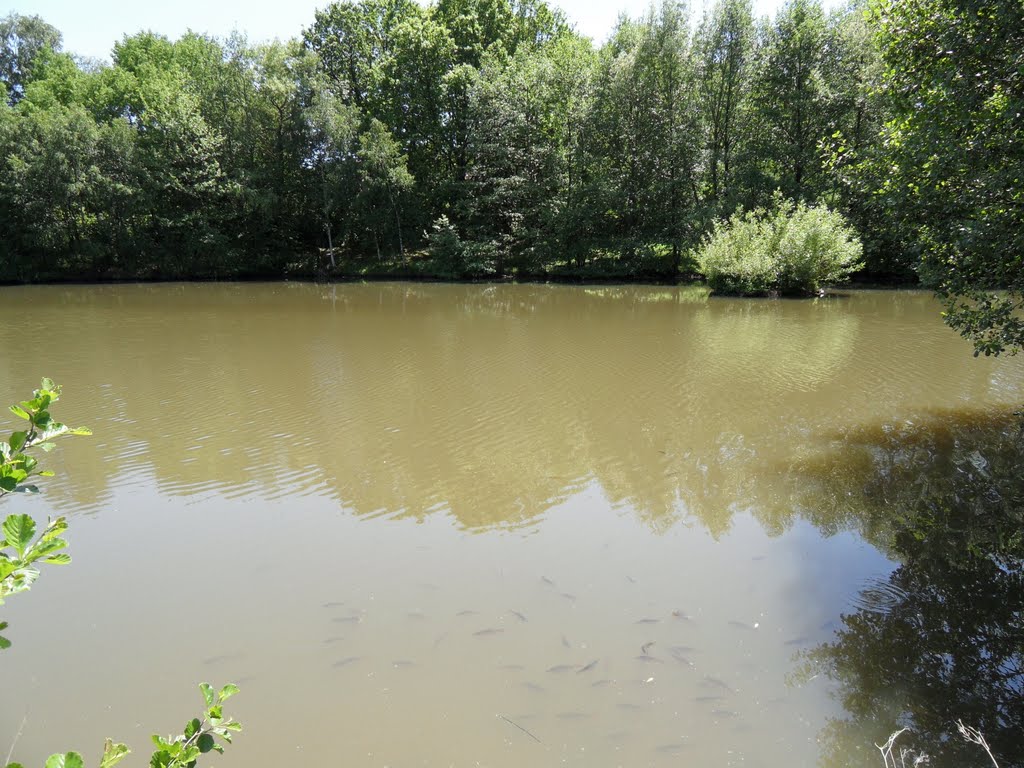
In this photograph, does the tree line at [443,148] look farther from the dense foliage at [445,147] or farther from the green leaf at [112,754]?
the green leaf at [112,754]

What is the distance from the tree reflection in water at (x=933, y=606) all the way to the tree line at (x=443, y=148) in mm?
23517

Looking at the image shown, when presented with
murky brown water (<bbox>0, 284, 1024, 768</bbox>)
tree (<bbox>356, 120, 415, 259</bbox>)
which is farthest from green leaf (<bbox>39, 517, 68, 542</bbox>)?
tree (<bbox>356, 120, 415, 259</bbox>)

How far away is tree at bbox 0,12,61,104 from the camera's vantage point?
46.5 metres

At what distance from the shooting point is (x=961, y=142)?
6559 millimetres

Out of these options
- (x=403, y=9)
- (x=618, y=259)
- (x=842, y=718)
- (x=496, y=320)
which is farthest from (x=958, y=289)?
(x=403, y=9)

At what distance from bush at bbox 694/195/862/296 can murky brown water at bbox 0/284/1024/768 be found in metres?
10.7

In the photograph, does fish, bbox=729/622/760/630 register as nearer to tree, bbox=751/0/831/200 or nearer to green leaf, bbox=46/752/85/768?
green leaf, bbox=46/752/85/768

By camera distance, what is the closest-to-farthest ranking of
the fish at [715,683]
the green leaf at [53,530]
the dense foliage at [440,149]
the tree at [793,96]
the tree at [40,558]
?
the tree at [40,558] → the green leaf at [53,530] → the fish at [715,683] → the tree at [793,96] → the dense foliage at [440,149]

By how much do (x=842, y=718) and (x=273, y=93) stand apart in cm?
3779

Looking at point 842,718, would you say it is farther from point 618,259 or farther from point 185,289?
point 185,289

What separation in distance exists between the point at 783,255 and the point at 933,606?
21.1 metres

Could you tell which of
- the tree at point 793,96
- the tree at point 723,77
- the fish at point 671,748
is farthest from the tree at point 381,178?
the fish at point 671,748

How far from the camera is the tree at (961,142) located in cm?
623

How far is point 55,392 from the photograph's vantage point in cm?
167
